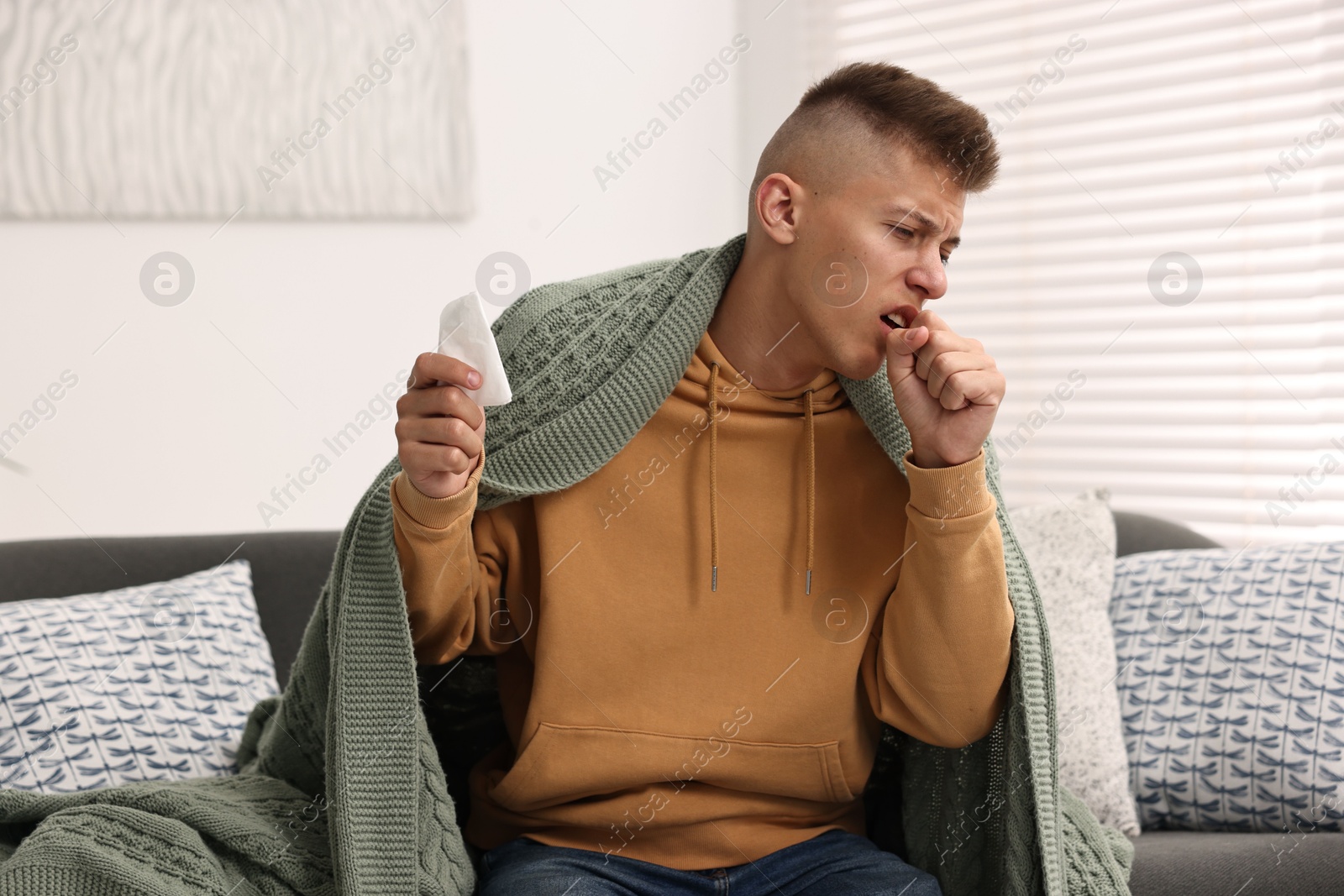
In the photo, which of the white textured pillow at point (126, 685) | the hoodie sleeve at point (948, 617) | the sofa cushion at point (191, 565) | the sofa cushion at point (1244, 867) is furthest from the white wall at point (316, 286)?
the sofa cushion at point (1244, 867)

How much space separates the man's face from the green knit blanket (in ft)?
0.35

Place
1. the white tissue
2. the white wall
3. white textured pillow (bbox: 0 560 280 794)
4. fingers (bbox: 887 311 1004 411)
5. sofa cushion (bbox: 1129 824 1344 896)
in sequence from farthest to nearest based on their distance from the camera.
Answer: the white wall → white textured pillow (bbox: 0 560 280 794) → sofa cushion (bbox: 1129 824 1344 896) → fingers (bbox: 887 311 1004 411) → the white tissue

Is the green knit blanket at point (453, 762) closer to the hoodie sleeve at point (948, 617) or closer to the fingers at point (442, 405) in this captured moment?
the hoodie sleeve at point (948, 617)

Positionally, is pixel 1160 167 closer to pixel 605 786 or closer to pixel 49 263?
pixel 605 786

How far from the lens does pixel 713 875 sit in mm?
1240

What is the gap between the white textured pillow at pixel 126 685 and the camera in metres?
1.46

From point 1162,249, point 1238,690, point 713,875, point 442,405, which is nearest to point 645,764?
point 713,875

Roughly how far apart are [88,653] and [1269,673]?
170cm

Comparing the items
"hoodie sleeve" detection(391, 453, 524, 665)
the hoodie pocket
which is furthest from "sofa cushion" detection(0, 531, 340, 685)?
the hoodie pocket

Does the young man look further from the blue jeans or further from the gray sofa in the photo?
the gray sofa

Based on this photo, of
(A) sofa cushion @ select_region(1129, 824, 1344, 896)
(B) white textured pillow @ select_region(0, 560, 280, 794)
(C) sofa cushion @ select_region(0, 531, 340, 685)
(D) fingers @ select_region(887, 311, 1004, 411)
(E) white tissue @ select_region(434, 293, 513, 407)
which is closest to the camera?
(E) white tissue @ select_region(434, 293, 513, 407)

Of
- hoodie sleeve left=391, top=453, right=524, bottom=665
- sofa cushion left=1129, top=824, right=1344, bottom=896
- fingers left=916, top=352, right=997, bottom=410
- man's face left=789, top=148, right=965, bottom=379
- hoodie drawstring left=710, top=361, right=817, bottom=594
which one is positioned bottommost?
sofa cushion left=1129, top=824, right=1344, bottom=896

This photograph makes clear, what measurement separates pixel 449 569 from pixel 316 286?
137 cm

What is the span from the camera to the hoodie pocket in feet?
4.09
